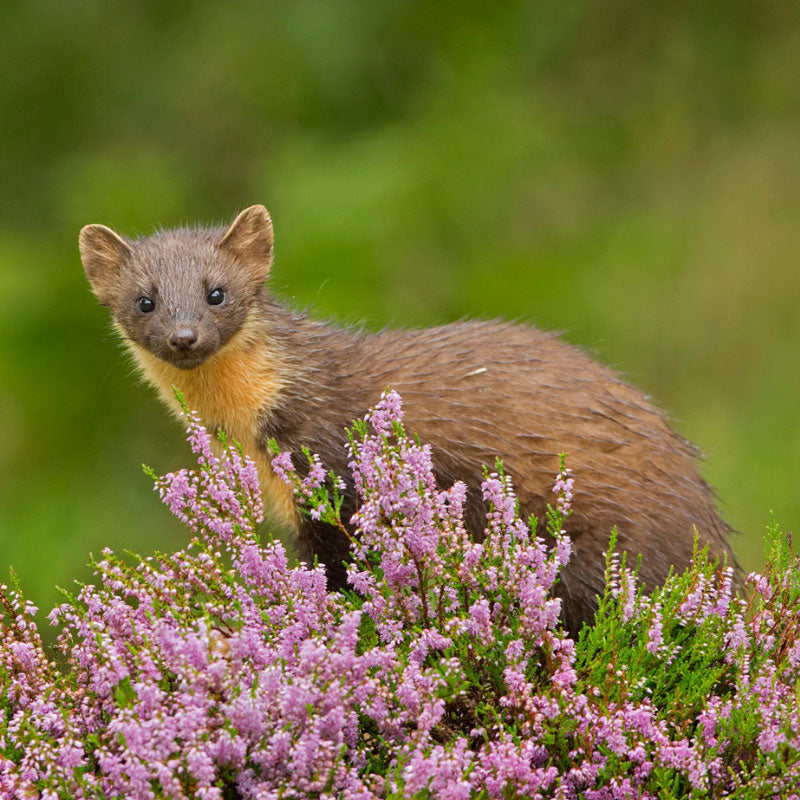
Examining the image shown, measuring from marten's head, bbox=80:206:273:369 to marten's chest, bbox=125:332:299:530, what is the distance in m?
0.11

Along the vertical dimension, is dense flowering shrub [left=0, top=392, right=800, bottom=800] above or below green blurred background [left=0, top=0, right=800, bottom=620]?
below

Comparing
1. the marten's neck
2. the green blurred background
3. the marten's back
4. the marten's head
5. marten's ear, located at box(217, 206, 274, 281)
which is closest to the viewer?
the marten's back

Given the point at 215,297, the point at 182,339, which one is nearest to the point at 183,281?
the point at 215,297

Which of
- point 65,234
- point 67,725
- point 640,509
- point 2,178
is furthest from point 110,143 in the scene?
point 67,725

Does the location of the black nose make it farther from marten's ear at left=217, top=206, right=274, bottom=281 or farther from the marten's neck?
marten's ear at left=217, top=206, right=274, bottom=281

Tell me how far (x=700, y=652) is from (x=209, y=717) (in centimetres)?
132

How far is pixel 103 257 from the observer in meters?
5.26

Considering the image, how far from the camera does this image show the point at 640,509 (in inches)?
186

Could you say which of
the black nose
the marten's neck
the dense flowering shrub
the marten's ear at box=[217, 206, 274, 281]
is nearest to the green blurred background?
the marten's ear at box=[217, 206, 274, 281]

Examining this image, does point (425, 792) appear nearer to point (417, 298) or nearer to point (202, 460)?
point (202, 460)

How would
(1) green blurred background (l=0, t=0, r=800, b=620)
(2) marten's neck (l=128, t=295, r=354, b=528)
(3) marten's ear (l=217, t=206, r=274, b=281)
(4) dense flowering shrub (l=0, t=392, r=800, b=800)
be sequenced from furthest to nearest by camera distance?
(1) green blurred background (l=0, t=0, r=800, b=620)
(3) marten's ear (l=217, t=206, r=274, b=281)
(2) marten's neck (l=128, t=295, r=354, b=528)
(4) dense flowering shrub (l=0, t=392, r=800, b=800)

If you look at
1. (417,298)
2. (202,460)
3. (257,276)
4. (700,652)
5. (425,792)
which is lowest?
(425,792)

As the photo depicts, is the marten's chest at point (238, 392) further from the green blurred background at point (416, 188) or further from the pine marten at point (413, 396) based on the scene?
the green blurred background at point (416, 188)

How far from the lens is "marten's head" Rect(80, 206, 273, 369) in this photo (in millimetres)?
4824
